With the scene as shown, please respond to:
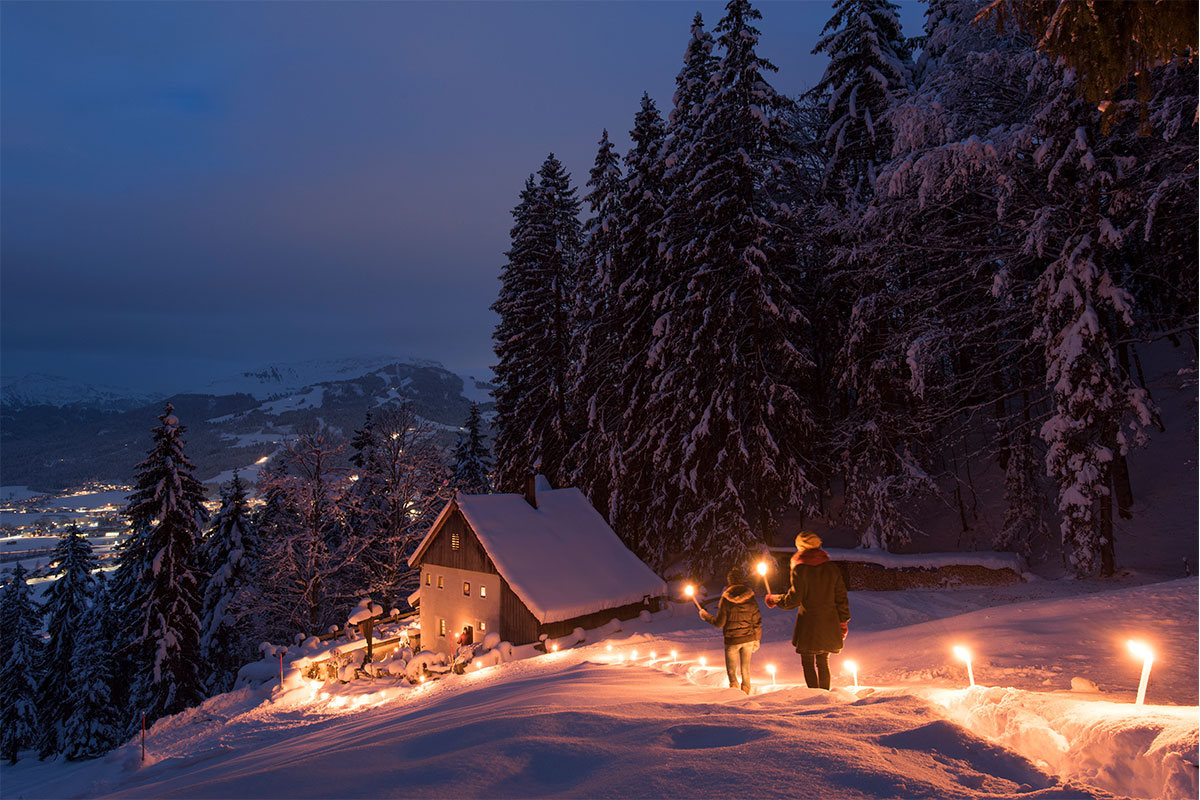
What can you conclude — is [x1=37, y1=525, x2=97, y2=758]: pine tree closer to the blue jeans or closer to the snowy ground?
the snowy ground

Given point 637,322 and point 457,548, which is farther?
point 637,322

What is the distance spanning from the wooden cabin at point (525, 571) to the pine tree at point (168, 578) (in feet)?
→ 34.4

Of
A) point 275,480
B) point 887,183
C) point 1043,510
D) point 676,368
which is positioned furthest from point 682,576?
point 275,480

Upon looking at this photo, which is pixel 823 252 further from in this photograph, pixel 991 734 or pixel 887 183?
pixel 991 734

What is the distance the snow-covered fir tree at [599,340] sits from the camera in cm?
2588

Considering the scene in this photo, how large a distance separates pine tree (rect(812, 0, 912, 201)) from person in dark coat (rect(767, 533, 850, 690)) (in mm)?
18664

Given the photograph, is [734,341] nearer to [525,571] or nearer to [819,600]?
[525,571]

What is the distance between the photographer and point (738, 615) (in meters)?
7.52

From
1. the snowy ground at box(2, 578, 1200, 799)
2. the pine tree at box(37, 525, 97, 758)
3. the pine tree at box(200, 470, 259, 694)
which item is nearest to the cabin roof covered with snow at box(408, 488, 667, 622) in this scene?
the pine tree at box(200, 470, 259, 694)

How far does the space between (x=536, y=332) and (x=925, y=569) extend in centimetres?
1947

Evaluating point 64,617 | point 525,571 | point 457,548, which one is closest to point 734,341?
point 525,571

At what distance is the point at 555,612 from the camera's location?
64.9 ft

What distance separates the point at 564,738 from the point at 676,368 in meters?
18.6

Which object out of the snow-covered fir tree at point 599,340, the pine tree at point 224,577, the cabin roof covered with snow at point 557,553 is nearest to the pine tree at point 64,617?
the pine tree at point 224,577
